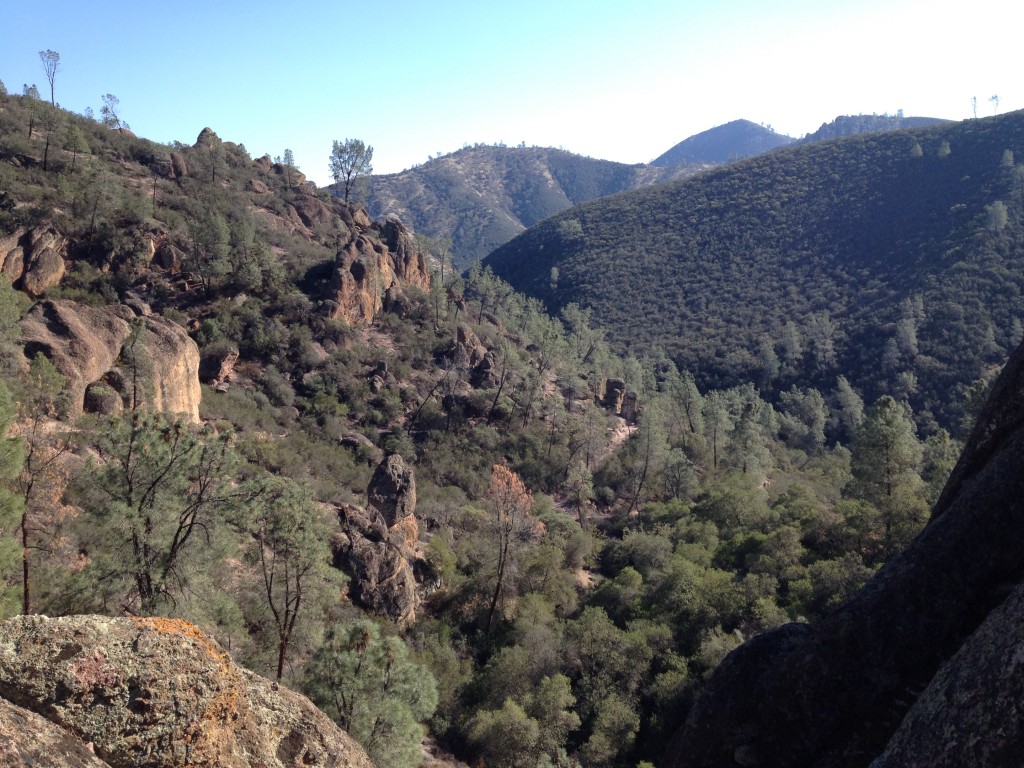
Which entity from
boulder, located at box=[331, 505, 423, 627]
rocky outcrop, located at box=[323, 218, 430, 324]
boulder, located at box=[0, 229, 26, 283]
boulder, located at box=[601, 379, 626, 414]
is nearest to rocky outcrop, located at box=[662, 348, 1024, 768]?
boulder, located at box=[331, 505, 423, 627]

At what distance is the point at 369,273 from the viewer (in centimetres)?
4850

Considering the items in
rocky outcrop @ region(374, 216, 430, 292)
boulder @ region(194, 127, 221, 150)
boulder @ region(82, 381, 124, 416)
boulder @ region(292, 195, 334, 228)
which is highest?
boulder @ region(194, 127, 221, 150)

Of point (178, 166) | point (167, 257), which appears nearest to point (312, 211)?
point (178, 166)

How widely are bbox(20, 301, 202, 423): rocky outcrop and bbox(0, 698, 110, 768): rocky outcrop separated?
17.4 meters

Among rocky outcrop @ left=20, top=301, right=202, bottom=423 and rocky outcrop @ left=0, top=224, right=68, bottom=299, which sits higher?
rocky outcrop @ left=0, top=224, right=68, bottom=299

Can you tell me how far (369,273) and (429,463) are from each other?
1868cm

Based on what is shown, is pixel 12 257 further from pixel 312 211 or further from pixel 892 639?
pixel 892 639

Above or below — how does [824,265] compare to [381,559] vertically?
above

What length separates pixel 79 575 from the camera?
11.9 metres

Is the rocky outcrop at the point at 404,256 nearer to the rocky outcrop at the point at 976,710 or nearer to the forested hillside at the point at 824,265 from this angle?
the forested hillside at the point at 824,265

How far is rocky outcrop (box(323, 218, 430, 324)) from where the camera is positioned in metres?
46.1

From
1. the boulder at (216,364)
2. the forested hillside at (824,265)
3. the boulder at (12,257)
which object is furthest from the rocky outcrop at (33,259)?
the forested hillside at (824,265)

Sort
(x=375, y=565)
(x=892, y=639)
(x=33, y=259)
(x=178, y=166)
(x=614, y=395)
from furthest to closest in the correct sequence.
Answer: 1. (x=614, y=395)
2. (x=178, y=166)
3. (x=33, y=259)
4. (x=375, y=565)
5. (x=892, y=639)

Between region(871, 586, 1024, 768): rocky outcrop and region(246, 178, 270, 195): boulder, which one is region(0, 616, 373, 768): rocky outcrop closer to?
region(871, 586, 1024, 768): rocky outcrop
